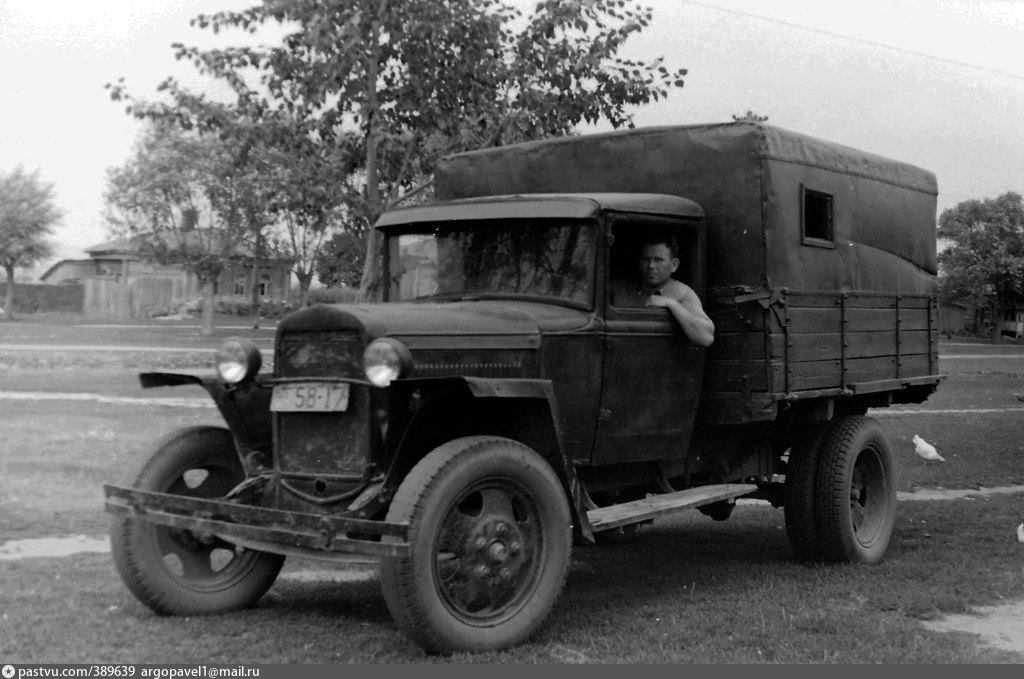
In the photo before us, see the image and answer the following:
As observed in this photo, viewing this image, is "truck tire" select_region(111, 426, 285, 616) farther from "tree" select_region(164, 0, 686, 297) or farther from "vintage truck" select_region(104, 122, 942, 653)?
"tree" select_region(164, 0, 686, 297)

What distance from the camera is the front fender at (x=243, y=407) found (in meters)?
6.52

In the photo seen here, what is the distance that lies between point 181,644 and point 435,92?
11172mm

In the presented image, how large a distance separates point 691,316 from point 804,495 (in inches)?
78.9

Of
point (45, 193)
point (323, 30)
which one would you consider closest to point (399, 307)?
point (323, 30)

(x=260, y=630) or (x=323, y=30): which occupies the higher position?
(x=323, y=30)

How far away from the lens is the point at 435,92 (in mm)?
15820

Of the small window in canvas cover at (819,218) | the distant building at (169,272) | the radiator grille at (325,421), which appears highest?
the distant building at (169,272)

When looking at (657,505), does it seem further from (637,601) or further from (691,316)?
(691,316)

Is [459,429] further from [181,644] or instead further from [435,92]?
[435,92]

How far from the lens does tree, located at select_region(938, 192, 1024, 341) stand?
72.8 meters

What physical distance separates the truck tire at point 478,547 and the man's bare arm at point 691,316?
1.52 meters

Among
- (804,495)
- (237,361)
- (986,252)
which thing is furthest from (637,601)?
(986,252)

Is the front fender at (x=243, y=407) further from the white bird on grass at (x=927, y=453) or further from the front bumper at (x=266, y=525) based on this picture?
the white bird on grass at (x=927, y=453)

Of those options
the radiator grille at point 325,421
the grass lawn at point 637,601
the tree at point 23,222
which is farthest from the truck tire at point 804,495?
the tree at point 23,222
